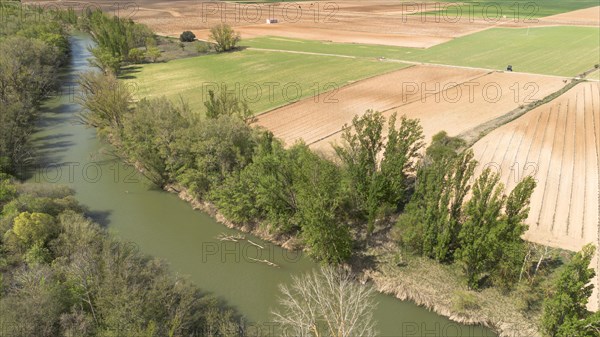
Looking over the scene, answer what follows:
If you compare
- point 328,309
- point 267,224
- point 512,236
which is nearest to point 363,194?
point 267,224

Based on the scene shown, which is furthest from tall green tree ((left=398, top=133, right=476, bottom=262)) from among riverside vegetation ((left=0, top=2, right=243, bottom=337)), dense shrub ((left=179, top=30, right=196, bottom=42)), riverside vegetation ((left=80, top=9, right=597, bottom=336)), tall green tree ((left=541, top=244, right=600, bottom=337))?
dense shrub ((left=179, top=30, right=196, bottom=42))

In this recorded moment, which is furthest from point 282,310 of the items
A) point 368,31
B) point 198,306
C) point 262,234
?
point 368,31

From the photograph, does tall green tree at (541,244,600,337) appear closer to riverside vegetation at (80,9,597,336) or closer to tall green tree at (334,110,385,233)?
riverside vegetation at (80,9,597,336)

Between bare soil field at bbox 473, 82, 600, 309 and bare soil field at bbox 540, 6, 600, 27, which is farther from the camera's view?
bare soil field at bbox 540, 6, 600, 27

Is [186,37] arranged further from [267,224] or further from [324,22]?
[267,224]

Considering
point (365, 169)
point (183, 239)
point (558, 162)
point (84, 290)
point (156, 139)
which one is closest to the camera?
point (84, 290)

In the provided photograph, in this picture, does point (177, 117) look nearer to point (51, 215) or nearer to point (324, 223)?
point (51, 215)
